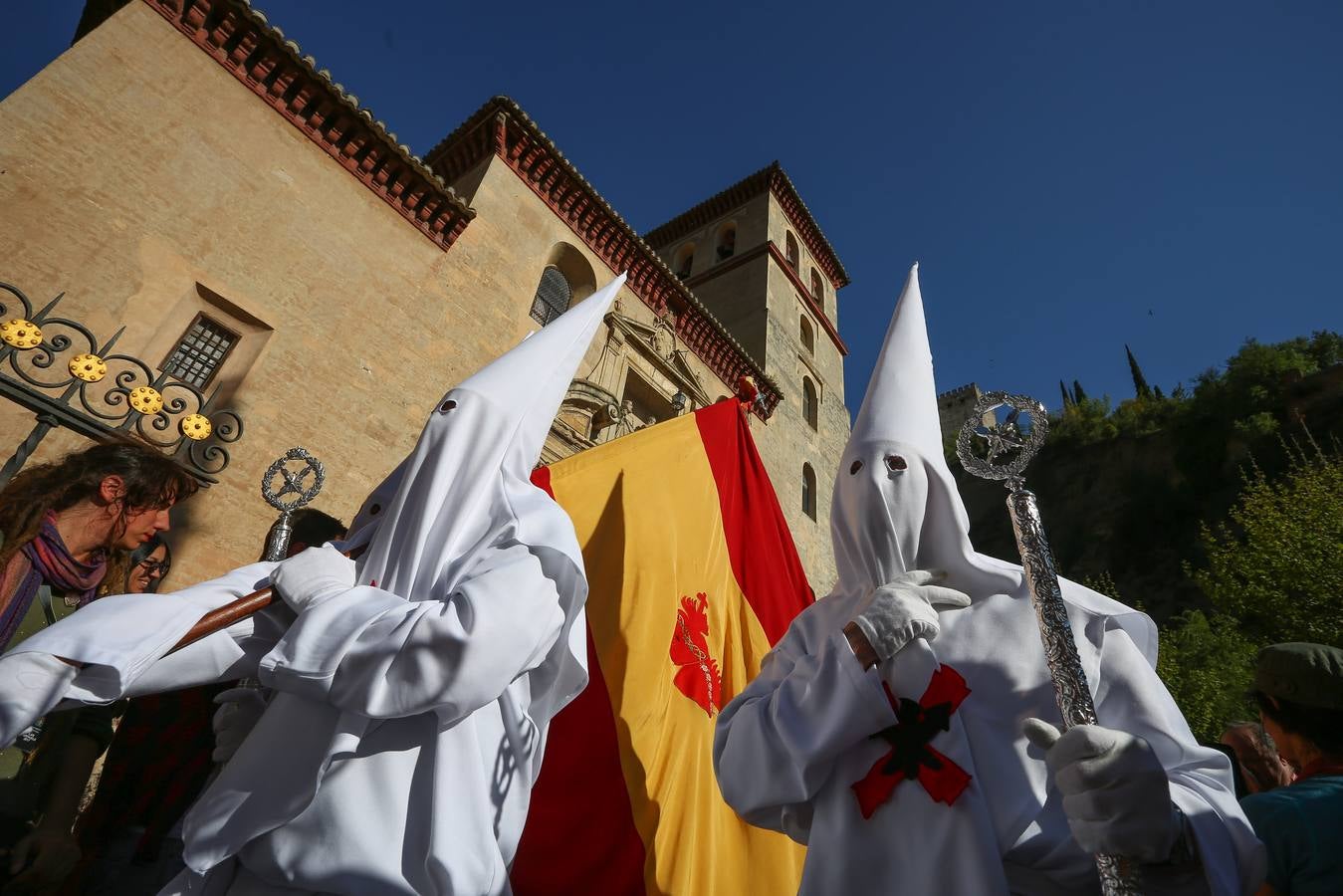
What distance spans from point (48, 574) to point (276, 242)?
5.09 metres

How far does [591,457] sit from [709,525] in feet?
3.46

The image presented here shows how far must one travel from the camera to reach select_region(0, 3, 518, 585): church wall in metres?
5.61

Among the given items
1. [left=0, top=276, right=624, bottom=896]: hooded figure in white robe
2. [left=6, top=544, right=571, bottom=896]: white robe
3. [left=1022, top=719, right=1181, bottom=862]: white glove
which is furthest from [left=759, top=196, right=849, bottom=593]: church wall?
[left=1022, top=719, right=1181, bottom=862]: white glove

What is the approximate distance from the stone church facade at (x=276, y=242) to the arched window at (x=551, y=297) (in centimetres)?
5

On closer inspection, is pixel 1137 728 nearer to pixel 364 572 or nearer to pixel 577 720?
pixel 364 572

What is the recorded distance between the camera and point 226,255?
663 centimetres

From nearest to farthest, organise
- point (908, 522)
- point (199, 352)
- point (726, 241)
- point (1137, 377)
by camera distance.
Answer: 1. point (908, 522)
2. point (199, 352)
3. point (726, 241)
4. point (1137, 377)

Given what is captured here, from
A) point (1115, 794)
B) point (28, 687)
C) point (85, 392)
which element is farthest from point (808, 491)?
point (28, 687)

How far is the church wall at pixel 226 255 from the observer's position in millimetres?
5609

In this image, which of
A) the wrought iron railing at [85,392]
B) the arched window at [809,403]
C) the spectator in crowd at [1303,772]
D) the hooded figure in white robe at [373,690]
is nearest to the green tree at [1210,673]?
the arched window at [809,403]

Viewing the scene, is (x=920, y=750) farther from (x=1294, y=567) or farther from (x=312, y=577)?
(x=1294, y=567)

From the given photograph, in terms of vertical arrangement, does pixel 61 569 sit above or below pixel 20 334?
below

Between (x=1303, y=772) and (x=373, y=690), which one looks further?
(x=1303, y=772)

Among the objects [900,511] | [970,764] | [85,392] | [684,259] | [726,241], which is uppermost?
[726,241]
